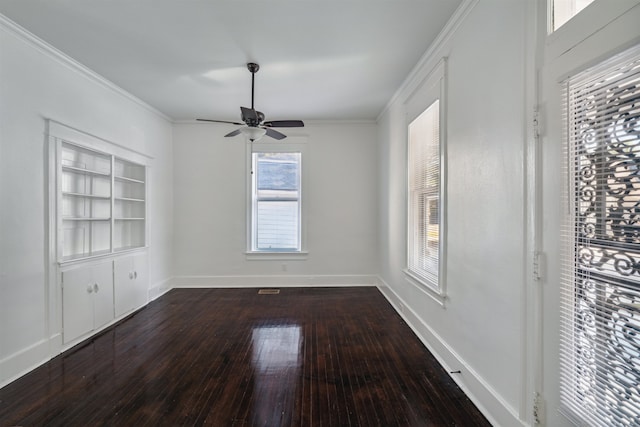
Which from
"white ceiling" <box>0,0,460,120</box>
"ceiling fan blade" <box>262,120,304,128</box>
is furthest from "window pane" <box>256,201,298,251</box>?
"ceiling fan blade" <box>262,120,304,128</box>

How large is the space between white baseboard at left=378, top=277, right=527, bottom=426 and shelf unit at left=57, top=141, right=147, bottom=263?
3619 millimetres

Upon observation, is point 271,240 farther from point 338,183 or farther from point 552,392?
point 552,392

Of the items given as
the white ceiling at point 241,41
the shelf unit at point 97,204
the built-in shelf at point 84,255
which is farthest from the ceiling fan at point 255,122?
the built-in shelf at point 84,255

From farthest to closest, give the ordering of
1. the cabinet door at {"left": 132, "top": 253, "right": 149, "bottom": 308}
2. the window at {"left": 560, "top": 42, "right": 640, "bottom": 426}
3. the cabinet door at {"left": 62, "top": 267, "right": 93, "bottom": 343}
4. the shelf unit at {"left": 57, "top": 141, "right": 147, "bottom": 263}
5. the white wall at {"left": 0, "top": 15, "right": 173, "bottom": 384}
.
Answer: the cabinet door at {"left": 132, "top": 253, "right": 149, "bottom": 308} → the shelf unit at {"left": 57, "top": 141, "right": 147, "bottom": 263} → the cabinet door at {"left": 62, "top": 267, "right": 93, "bottom": 343} → the white wall at {"left": 0, "top": 15, "right": 173, "bottom": 384} → the window at {"left": 560, "top": 42, "right": 640, "bottom": 426}

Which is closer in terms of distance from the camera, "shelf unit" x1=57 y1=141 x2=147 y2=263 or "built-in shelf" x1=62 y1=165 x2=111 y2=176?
"built-in shelf" x1=62 y1=165 x2=111 y2=176

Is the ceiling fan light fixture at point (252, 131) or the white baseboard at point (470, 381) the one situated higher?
the ceiling fan light fixture at point (252, 131)

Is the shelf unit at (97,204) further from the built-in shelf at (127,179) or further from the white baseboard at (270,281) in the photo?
the white baseboard at (270,281)

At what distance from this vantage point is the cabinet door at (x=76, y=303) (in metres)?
2.86

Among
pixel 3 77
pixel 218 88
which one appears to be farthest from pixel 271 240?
pixel 3 77

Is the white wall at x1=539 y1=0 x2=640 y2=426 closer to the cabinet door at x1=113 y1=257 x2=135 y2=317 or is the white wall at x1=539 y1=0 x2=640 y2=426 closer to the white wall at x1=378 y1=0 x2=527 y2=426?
the white wall at x1=378 y1=0 x2=527 y2=426

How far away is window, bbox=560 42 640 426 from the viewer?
1.08 meters

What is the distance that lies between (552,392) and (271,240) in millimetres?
4324

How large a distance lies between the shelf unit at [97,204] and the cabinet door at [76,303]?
0.19 m

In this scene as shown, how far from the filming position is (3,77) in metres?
2.35
